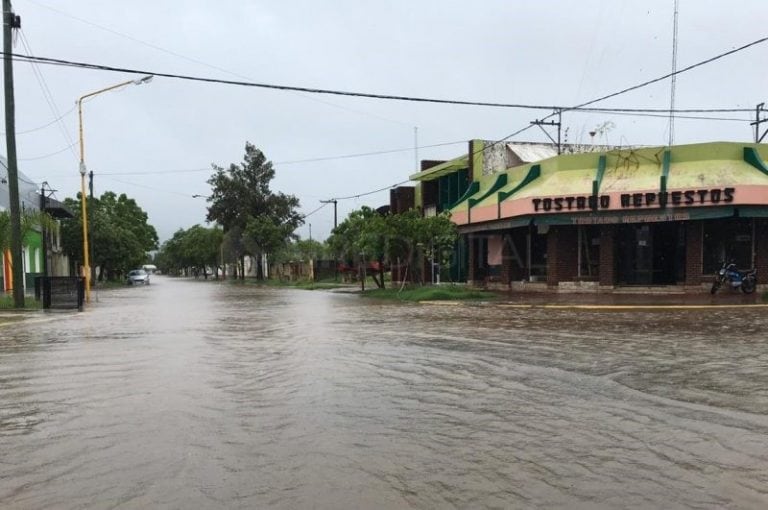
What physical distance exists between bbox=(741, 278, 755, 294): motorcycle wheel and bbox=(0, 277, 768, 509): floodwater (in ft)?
35.2

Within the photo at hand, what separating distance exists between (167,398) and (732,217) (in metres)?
21.1

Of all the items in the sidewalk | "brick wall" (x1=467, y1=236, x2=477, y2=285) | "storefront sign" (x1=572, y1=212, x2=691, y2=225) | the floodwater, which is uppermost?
"storefront sign" (x1=572, y1=212, x2=691, y2=225)

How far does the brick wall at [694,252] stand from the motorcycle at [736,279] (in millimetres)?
1454

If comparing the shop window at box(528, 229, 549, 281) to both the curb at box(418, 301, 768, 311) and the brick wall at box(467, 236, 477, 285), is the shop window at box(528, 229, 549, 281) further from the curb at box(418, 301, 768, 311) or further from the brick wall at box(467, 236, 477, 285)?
the curb at box(418, 301, 768, 311)

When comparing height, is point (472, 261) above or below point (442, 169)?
below

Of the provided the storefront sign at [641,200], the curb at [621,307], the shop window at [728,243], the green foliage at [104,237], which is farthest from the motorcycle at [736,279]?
the green foliage at [104,237]

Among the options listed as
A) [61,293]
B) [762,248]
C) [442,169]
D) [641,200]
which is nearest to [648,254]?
[641,200]

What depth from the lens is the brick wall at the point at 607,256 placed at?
24.2 meters

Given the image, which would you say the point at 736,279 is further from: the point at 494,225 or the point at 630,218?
the point at 494,225

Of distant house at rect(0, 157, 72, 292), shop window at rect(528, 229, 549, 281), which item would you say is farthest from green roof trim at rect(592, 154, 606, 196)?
distant house at rect(0, 157, 72, 292)

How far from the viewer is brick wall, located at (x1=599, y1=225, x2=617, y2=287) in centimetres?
2422

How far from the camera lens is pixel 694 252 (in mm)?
23219

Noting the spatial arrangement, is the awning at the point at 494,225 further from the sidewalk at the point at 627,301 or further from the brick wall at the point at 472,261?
the sidewalk at the point at 627,301

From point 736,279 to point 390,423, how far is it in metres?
19.3
